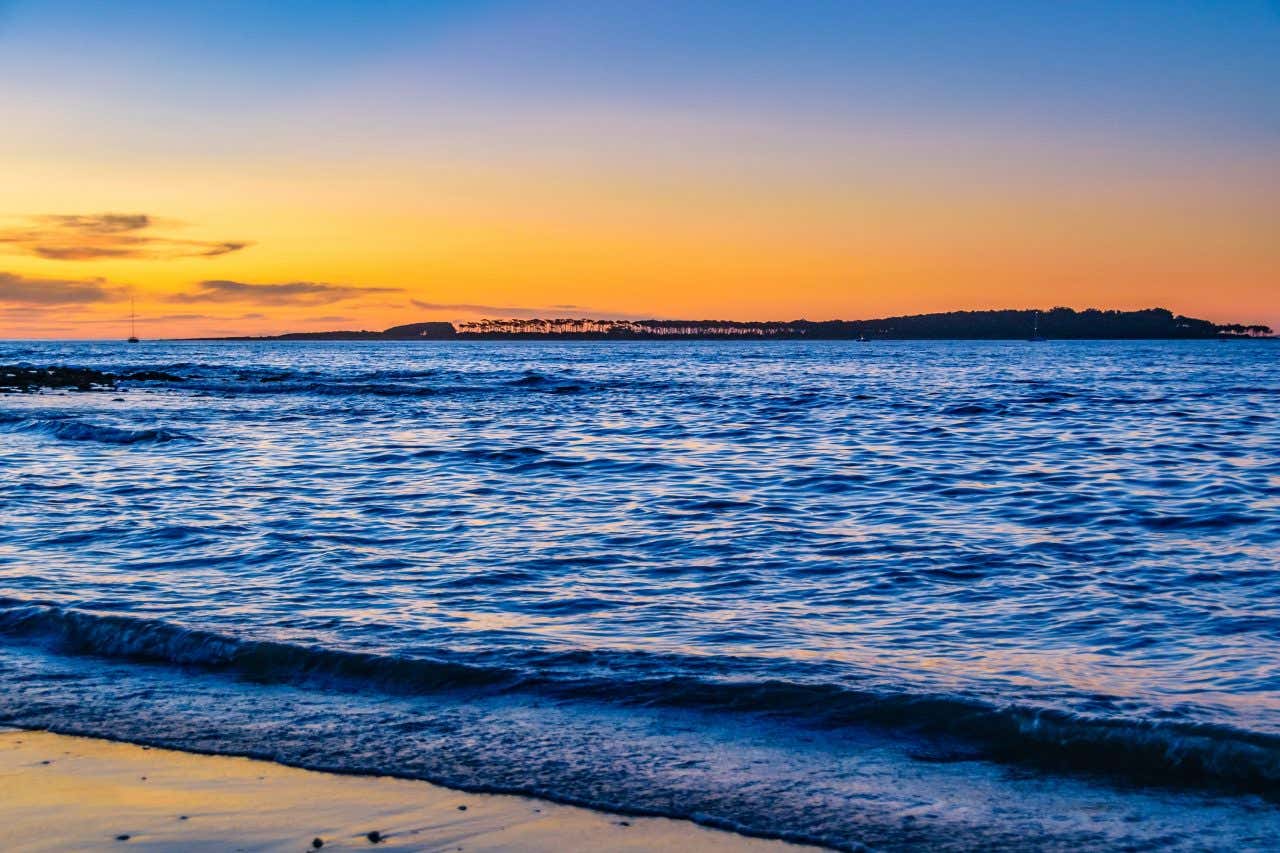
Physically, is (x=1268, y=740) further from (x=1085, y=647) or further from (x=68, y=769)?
(x=68, y=769)

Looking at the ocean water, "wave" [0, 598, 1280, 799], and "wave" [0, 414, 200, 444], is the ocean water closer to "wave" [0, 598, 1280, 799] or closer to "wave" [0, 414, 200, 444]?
"wave" [0, 598, 1280, 799]

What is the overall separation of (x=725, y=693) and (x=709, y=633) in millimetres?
1521

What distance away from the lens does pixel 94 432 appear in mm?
25438

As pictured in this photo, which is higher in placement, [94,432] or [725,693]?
[725,693]

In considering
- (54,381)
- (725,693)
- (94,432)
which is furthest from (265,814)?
(54,381)

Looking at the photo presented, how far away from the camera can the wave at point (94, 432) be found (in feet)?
80.2

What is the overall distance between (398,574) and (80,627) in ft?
9.39

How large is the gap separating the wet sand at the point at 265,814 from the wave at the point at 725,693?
151cm

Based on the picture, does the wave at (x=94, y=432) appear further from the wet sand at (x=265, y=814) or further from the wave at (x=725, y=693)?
the wet sand at (x=265, y=814)

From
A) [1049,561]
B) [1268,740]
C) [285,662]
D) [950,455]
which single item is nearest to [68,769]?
[285,662]

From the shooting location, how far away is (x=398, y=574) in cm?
1015

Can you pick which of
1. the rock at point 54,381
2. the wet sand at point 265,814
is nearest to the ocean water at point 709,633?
the wet sand at point 265,814

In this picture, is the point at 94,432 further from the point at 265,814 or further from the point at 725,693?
the point at 265,814

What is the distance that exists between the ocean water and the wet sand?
233 mm
